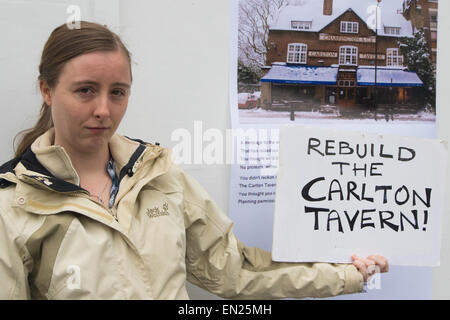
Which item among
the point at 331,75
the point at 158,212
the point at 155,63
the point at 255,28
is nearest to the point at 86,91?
the point at 158,212

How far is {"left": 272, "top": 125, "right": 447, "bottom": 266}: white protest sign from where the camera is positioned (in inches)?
52.5

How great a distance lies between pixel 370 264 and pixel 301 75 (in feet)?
2.20

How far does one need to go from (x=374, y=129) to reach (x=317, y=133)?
450 mm

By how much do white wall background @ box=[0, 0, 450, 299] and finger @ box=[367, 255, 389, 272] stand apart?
0.50 m

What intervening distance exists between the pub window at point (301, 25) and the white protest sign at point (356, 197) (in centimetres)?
45

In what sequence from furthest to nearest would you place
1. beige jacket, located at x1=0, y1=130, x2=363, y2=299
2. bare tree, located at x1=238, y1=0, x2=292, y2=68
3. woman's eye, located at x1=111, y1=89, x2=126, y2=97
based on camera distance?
bare tree, located at x1=238, y1=0, x2=292, y2=68
woman's eye, located at x1=111, y1=89, x2=126, y2=97
beige jacket, located at x1=0, y1=130, x2=363, y2=299

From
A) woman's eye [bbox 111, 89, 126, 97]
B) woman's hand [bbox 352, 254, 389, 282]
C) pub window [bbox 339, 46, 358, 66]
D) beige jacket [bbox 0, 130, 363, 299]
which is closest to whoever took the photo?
beige jacket [bbox 0, 130, 363, 299]

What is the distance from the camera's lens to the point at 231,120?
5.15 ft

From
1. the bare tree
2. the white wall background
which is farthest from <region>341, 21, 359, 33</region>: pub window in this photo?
the white wall background

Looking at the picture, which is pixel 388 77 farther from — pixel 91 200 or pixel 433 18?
pixel 91 200

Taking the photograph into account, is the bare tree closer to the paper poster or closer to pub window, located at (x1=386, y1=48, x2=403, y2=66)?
the paper poster

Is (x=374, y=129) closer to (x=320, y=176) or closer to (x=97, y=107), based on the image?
(x=320, y=176)

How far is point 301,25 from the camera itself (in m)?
1.62

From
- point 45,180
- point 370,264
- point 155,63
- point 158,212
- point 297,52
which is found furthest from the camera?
point 297,52
